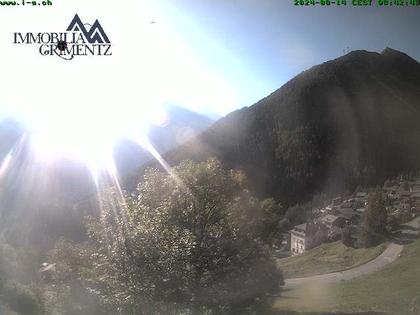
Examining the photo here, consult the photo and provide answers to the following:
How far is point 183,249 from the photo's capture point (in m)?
19.5

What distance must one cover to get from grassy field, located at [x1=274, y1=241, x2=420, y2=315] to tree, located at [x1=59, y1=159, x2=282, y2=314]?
373 centimetres

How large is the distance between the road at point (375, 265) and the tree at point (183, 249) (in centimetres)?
1877

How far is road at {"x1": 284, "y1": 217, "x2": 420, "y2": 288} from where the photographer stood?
47.3 metres

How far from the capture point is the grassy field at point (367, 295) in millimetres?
24797

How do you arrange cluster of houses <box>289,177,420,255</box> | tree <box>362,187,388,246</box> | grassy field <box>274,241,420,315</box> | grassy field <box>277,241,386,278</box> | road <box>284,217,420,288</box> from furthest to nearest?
cluster of houses <box>289,177,420,255</box> → tree <box>362,187,388,246</box> → grassy field <box>277,241,386,278</box> → road <box>284,217,420,288</box> → grassy field <box>274,241,420,315</box>

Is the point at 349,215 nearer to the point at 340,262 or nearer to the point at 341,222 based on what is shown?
the point at 341,222

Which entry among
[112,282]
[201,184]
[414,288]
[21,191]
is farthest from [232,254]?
[21,191]

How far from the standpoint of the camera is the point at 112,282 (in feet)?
67.9

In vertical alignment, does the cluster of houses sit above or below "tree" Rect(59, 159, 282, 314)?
below

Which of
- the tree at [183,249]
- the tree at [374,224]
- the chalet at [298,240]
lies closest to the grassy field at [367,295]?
the tree at [183,249]

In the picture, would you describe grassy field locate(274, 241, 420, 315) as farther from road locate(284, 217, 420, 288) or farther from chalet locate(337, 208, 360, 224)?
chalet locate(337, 208, 360, 224)

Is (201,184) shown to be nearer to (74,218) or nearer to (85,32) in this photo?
(85,32)

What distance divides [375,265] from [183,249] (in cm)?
4164

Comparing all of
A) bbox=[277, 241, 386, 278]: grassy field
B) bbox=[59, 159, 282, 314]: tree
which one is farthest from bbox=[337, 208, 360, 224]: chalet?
bbox=[59, 159, 282, 314]: tree
